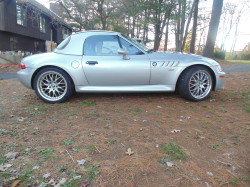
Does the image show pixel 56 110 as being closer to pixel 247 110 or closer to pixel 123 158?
pixel 123 158

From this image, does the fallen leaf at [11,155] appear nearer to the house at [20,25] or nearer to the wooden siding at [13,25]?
the house at [20,25]

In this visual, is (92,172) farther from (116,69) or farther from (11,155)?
(116,69)

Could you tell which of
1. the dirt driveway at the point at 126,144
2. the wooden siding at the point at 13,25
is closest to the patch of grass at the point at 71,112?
the dirt driveway at the point at 126,144

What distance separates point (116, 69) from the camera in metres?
4.21

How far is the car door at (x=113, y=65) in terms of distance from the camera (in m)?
4.21

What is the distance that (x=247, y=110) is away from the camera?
3764mm

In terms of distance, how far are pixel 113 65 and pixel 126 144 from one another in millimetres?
2165

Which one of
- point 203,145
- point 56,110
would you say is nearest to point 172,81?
point 203,145

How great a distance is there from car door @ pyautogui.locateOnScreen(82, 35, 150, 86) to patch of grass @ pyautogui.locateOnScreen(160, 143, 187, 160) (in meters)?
2.13

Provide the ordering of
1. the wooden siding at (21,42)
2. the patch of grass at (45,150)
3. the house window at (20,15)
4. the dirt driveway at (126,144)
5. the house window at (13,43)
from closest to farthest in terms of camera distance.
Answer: the dirt driveway at (126,144) → the patch of grass at (45,150) → the wooden siding at (21,42) → the house window at (20,15) → the house window at (13,43)

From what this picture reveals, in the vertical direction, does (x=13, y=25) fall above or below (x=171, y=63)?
above

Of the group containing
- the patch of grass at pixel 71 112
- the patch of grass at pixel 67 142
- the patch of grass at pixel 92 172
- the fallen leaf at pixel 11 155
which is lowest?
the fallen leaf at pixel 11 155

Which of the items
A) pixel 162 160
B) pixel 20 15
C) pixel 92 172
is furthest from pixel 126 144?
pixel 20 15

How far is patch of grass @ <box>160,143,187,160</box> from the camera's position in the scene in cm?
214
